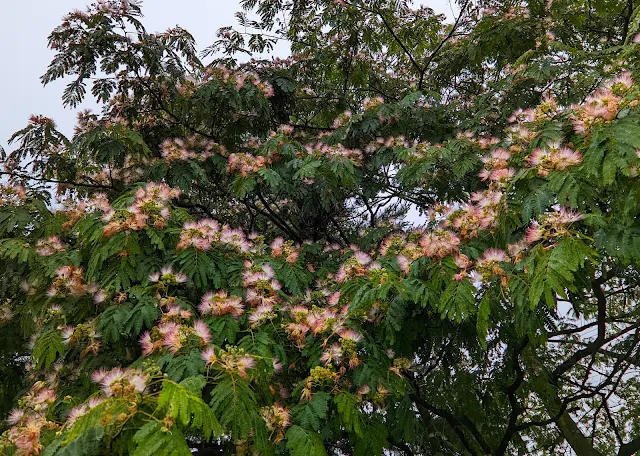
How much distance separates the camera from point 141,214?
3748 mm

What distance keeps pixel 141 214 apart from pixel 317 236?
3.53 meters

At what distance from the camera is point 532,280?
8.43 ft

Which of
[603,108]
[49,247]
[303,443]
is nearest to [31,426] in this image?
[303,443]

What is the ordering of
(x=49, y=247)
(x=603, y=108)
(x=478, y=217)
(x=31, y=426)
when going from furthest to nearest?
(x=49, y=247), (x=478, y=217), (x=603, y=108), (x=31, y=426)

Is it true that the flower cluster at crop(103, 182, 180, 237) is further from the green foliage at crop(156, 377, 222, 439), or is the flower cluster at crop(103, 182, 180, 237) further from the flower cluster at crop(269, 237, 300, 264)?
the green foliage at crop(156, 377, 222, 439)

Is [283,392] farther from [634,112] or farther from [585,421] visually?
[585,421]

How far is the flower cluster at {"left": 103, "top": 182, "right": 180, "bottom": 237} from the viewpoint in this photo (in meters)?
3.62

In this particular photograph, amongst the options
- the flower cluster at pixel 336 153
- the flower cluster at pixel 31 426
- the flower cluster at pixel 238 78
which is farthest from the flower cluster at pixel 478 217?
the flower cluster at pixel 238 78

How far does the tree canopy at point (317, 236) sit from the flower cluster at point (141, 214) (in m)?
0.02

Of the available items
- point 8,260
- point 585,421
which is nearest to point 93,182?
point 8,260

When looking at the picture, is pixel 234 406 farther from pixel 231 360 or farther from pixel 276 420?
pixel 276 420

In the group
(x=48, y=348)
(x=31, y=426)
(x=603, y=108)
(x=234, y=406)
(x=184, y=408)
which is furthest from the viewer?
(x=48, y=348)

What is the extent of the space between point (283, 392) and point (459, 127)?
3.74 meters

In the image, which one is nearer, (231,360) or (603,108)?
(231,360)
